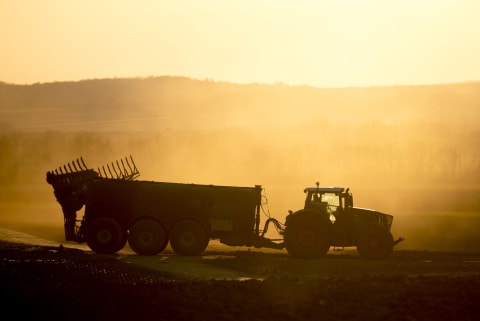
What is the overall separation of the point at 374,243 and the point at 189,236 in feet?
21.1

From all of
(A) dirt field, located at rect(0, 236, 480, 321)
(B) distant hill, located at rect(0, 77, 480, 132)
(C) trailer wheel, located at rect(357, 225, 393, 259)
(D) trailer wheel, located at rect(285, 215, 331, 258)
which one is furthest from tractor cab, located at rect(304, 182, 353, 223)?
(B) distant hill, located at rect(0, 77, 480, 132)

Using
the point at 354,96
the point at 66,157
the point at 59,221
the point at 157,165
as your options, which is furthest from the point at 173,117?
the point at 59,221

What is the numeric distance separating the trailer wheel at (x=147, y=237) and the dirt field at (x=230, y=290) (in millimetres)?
2419

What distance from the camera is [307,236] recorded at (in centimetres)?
3156

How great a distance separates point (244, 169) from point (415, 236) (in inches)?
2239

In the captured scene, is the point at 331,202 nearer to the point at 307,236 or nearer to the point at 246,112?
the point at 307,236

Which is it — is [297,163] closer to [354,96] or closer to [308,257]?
[354,96]

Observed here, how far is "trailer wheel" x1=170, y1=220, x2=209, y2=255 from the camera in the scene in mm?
32844

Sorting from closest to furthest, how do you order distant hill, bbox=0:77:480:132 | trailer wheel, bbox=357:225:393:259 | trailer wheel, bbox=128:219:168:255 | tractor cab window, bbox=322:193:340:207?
trailer wheel, bbox=357:225:393:259 < tractor cab window, bbox=322:193:340:207 < trailer wheel, bbox=128:219:168:255 < distant hill, bbox=0:77:480:132

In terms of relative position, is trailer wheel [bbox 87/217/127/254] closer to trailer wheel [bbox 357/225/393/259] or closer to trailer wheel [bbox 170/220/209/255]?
trailer wheel [bbox 170/220/209/255]

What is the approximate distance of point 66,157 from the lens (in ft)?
399

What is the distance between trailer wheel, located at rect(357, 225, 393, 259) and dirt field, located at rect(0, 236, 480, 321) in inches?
61.7

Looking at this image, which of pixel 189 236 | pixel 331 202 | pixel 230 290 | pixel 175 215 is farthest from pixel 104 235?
pixel 230 290

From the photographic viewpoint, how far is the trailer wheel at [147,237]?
107 ft
